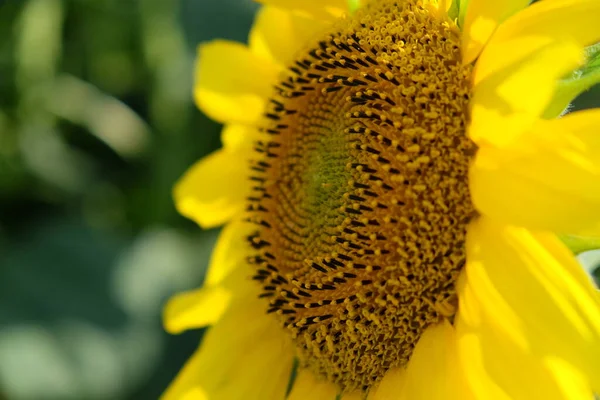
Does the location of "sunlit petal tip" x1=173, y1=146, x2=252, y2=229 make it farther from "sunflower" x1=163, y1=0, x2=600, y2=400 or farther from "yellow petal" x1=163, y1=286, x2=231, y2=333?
"yellow petal" x1=163, y1=286, x2=231, y2=333

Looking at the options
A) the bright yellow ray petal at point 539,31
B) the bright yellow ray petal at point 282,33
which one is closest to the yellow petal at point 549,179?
the bright yellow ray petal at point 539,31

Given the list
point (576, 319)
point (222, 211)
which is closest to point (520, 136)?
point (576, 319)

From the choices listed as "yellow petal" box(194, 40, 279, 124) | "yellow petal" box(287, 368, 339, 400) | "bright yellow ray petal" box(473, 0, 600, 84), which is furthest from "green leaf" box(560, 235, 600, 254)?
"yellow petal" box(194, 40, 279, 124)

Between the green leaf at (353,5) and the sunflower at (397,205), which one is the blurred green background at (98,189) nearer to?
the sunflower at (397,205)

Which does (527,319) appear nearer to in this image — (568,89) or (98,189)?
(568,89)

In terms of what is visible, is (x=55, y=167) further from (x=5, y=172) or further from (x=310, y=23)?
(x=310, y=23)

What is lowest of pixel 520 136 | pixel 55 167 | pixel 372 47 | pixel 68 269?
pixel 68 269

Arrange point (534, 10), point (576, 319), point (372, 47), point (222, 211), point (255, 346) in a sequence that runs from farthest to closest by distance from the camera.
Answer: point (222, 211) < point (255, 346) < point (372, 47) < point (534, 10) < point (576, 319)
